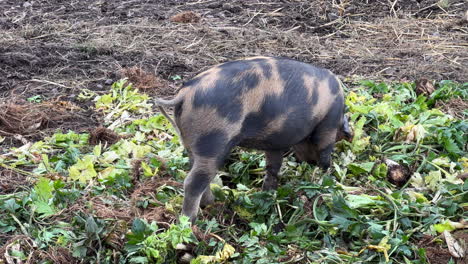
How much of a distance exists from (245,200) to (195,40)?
407 cm

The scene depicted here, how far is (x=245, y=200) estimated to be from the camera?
152 inches

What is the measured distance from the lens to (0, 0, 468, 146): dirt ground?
6.34 meters

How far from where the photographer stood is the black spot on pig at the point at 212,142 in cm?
340

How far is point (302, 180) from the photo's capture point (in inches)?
169

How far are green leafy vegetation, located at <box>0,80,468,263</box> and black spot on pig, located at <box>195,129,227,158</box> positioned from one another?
40 cm

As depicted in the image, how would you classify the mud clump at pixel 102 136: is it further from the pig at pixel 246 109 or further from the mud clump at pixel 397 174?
the mud clump at pixel 397 174

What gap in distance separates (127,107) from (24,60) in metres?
1.74

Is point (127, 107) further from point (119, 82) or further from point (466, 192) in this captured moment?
point (466, 192)

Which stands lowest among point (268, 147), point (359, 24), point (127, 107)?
point (359, 24)

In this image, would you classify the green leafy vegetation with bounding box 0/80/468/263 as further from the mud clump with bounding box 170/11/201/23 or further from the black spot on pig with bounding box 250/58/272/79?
the mud clump with bounding box 170/11/201/23

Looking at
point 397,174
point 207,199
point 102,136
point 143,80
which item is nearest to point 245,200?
point 207,199

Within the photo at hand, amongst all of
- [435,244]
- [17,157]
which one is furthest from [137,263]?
[17,157]

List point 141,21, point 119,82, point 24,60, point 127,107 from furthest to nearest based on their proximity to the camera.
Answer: point 141,21 < point 24,60 < point 119,82 < point 127,107

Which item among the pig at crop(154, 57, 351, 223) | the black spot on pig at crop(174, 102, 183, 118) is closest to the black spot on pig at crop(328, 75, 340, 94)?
the pig at crop(154, 57, 351, 223)
